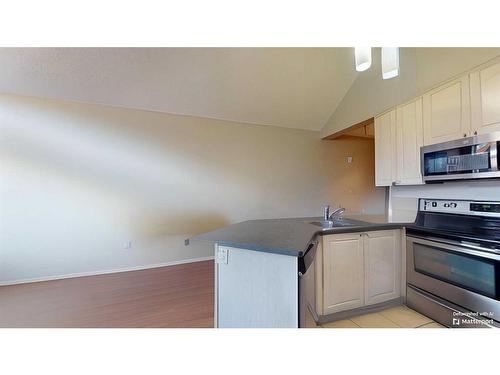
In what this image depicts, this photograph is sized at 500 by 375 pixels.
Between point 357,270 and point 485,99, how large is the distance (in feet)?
5.78

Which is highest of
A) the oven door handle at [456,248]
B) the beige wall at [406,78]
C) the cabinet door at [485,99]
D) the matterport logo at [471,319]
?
the beige wall at [406,78]

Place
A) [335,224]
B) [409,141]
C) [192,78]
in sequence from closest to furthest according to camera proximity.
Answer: [335,224] < [409,141] < [192,78]

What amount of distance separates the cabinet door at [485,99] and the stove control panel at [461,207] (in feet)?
2.00

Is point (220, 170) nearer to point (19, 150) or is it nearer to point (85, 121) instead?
point (85, 121)

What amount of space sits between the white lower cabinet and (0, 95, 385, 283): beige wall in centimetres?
237

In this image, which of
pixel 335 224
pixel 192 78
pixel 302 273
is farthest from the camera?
pixel 192 78

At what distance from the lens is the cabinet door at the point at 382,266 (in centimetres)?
193

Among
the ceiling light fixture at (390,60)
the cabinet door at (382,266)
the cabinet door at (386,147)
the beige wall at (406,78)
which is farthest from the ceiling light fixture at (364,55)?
the cabinet door at (386,147)

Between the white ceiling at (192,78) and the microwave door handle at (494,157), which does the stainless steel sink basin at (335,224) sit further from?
the white ceiling at (192,78)

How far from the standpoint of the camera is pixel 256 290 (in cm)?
122

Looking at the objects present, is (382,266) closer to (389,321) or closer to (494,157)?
(389,321)

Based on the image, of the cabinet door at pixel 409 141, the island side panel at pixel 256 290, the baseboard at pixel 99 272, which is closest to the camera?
the island side panel at pixel 256 290

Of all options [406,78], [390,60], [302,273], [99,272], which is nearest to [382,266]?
[302,273]
